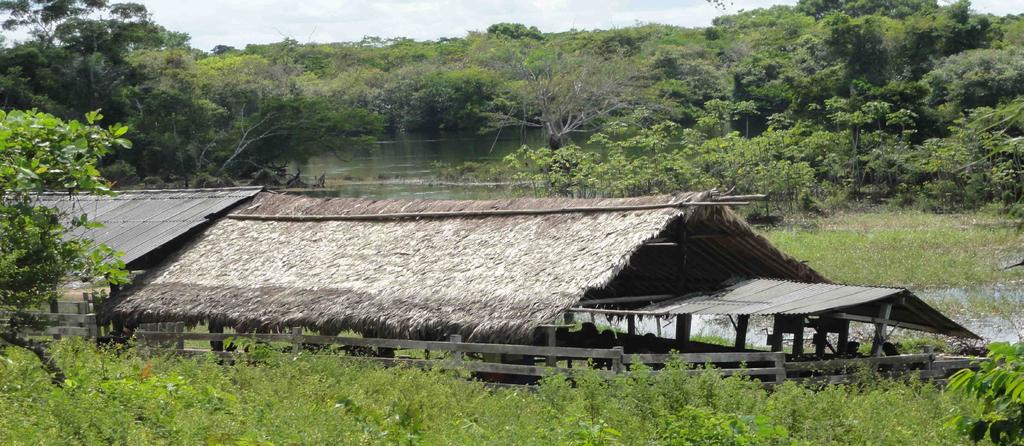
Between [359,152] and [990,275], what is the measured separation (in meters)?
43.2

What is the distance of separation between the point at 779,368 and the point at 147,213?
10150mm

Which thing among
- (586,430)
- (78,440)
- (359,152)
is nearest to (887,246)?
(586,430)

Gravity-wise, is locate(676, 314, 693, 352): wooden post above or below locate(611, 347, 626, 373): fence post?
below

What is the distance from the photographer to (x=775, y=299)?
11273 mm

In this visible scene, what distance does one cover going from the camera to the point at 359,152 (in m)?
59.0

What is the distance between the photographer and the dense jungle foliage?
29375mm

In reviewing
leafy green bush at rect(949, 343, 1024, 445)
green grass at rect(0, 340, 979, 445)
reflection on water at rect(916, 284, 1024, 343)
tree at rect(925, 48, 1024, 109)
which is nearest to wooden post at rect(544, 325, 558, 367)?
green grass at rect(0, 340, 979, 445)

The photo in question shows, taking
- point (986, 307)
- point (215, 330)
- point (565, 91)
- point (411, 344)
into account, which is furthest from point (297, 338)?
point (565, 91)

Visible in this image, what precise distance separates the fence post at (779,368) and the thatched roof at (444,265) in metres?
1.86

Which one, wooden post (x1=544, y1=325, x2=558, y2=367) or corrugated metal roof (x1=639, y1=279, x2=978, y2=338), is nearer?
corrugated metal roof (x1=639, y1=279, x2=978, y2=338)

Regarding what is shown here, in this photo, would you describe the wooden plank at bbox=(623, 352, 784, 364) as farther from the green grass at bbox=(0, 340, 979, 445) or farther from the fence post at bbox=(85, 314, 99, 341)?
the fence post at bbox=(85, 314, 99, 341)

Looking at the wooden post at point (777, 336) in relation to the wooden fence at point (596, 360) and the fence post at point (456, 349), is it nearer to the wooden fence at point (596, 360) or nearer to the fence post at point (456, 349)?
the wooden fence at point (596, 360)

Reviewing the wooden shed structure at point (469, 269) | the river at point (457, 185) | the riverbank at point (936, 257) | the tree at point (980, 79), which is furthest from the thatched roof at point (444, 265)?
the tree at point (980, 79)

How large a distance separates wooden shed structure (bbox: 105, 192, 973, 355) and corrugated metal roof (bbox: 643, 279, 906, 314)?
0.07 meters
